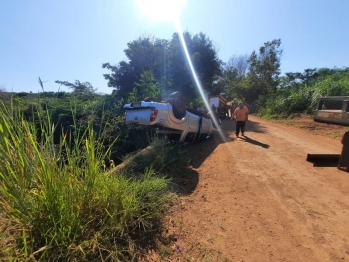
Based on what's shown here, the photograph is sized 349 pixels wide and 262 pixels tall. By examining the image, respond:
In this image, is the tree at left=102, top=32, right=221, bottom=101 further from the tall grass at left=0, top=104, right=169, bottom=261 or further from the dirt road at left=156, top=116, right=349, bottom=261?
the tall grass at left=0, top=104, right=169, bottom=261

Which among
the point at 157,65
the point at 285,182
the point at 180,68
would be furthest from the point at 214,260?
the point at 157,65

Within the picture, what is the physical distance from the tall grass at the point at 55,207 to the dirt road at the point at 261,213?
2.01ft

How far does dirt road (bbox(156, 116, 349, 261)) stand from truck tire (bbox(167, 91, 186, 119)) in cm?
177

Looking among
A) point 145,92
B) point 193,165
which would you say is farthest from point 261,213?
point 145,92

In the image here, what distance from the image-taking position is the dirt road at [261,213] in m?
2.38

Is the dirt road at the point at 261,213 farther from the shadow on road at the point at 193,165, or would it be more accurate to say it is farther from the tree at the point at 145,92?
the tree at the point at 145,92

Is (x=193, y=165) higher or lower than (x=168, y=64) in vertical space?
lower

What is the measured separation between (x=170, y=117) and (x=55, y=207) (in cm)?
426

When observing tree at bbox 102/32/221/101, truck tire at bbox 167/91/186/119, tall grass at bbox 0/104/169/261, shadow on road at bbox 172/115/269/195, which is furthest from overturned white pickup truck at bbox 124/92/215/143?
tree at bbox 102/32/221/101

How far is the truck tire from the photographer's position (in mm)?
6449

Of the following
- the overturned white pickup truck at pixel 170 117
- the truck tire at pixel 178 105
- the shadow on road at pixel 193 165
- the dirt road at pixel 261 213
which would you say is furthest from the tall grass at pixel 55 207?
the truck tire at pixel 178 105

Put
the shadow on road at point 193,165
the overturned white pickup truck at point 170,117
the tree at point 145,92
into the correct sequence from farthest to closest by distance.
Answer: the tree at point 145,92, the overturned white pickup truck at point 170,117, the shadow on road at point 193,165

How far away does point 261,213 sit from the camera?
3.12 meters

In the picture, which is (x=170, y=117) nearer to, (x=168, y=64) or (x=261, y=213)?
(x=261, y=213)
